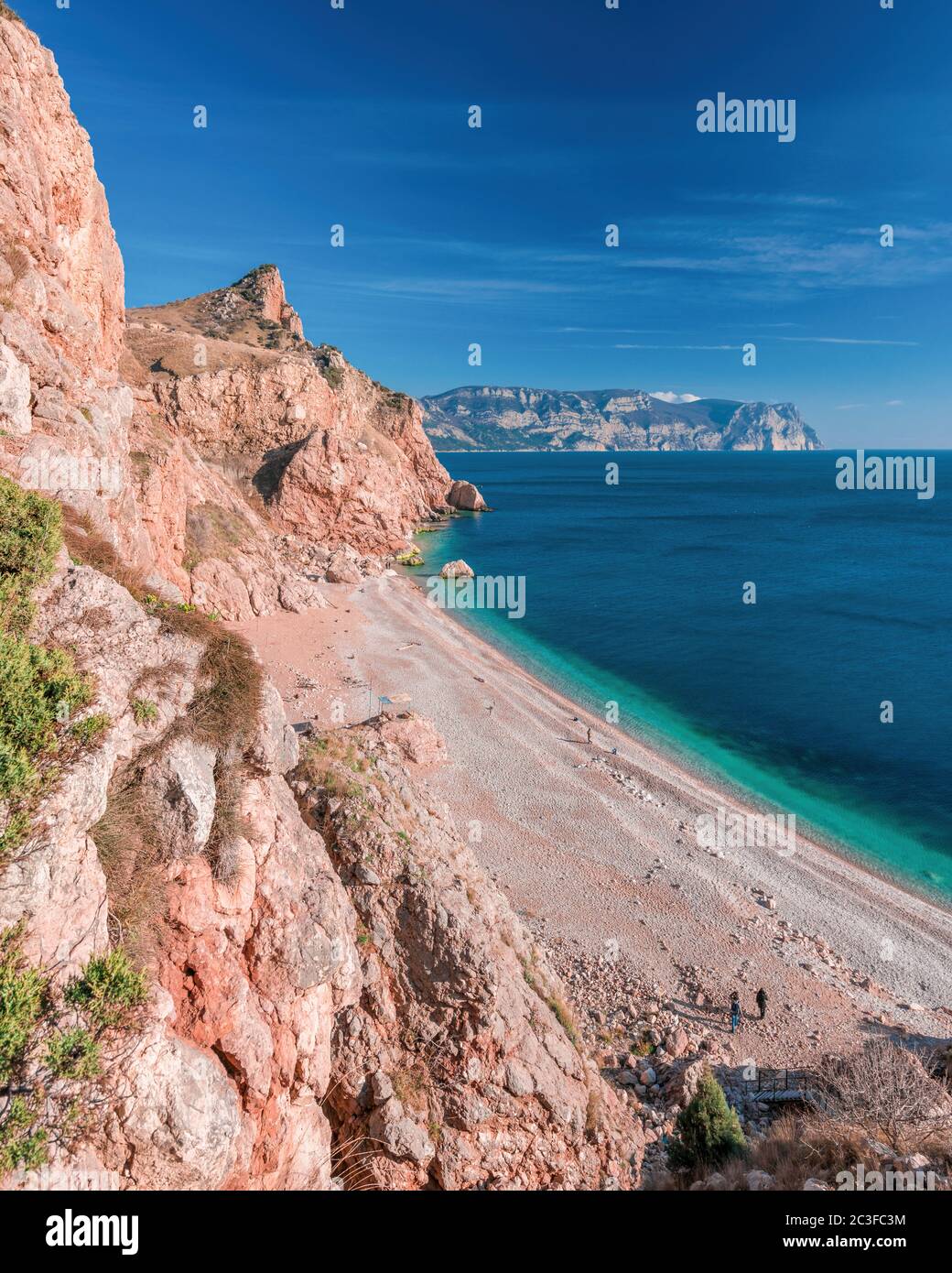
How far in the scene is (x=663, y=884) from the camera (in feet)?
67.3

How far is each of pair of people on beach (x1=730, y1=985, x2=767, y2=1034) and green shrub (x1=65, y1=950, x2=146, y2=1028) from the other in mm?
14415

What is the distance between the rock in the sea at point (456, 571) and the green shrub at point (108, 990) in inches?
2185

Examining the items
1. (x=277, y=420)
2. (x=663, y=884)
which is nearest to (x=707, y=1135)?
(x=663, y=884)

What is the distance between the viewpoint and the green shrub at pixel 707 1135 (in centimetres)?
989

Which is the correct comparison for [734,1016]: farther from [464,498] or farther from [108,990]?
[464,498]

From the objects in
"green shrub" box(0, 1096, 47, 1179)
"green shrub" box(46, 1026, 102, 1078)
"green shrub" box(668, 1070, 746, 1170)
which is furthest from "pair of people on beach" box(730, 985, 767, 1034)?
"green shrub" box(0, 1096, 47, 1179)

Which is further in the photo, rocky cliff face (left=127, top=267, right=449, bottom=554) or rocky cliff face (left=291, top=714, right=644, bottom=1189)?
rocky cliff face (left=127, top=267, right=449, bottom=554)

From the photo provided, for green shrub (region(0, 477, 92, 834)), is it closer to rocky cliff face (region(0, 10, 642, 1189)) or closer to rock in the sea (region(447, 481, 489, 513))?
rocky cliff face (region(0, 10, 642, 1189))

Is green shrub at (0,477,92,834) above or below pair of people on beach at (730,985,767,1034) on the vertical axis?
above

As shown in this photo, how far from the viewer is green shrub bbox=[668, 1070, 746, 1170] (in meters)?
9.89

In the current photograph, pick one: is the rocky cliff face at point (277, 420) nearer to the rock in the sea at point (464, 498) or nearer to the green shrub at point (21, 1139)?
the rock in the sea at point (464, 498)

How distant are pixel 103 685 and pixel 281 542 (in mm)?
51069

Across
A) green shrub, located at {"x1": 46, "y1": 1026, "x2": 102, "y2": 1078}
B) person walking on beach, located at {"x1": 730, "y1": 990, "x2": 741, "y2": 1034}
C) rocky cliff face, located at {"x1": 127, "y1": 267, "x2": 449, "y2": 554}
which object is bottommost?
person walking on beach, located at {"x1": 730, "y1": 990, "x2": 741, "y2": 1034}
